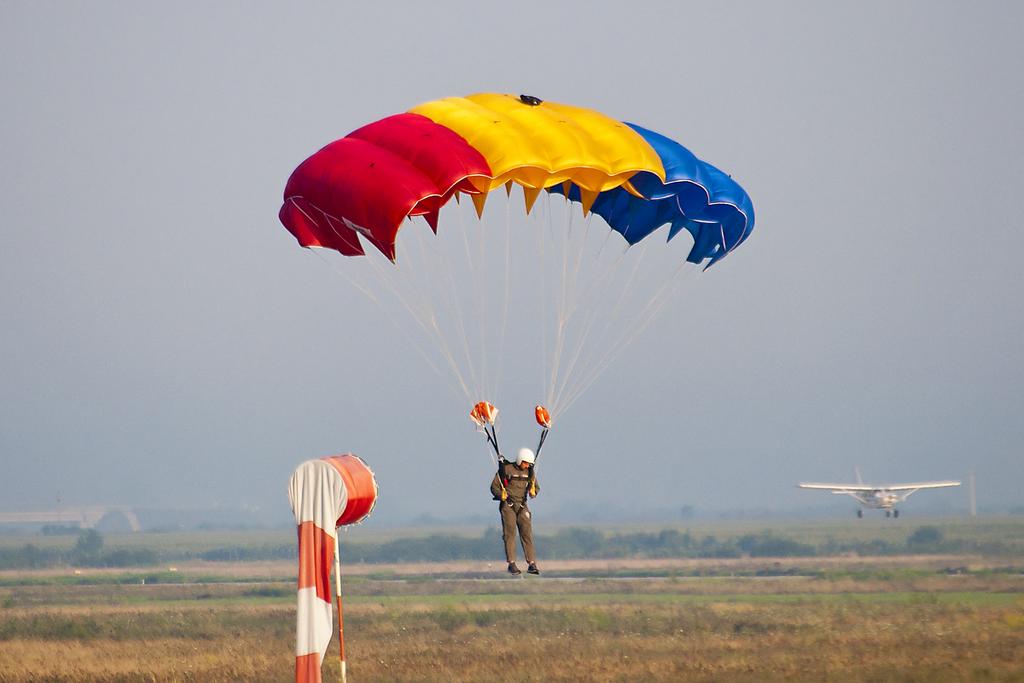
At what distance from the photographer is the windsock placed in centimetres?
1570

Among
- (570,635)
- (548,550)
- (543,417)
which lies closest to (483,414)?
(543,417)

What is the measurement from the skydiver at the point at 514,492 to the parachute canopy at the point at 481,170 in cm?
305

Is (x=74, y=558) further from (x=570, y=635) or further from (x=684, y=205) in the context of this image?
(x=684, y=205)

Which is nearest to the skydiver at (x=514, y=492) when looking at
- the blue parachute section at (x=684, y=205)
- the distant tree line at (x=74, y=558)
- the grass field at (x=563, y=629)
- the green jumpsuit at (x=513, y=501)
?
the green jumpsuit at (x=513, y=501)

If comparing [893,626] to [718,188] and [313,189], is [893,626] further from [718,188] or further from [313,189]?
[313,189]

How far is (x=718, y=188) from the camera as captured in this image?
20.3 m

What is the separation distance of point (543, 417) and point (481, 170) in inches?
128

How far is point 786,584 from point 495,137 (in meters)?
37.7

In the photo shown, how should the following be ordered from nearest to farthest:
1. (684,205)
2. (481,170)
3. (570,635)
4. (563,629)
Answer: (481,170) < (684,205) < (570,635) < (563,629)

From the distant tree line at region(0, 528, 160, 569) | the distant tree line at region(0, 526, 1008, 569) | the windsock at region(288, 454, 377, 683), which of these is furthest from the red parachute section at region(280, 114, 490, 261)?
the distant tree line at region(0, 528, 160, 569)

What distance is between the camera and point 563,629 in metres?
34.0

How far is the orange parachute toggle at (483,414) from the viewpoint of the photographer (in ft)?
59.0

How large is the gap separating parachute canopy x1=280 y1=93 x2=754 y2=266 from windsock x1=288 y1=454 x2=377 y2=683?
3500 millimetres

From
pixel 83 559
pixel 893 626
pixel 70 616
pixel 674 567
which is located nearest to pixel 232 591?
pixel 70 616
